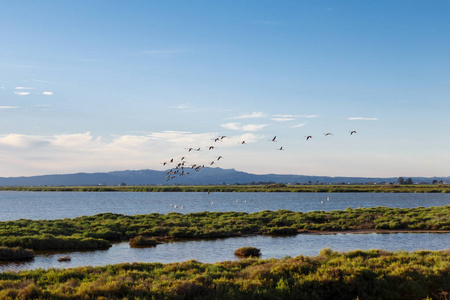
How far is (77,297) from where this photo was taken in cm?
1487

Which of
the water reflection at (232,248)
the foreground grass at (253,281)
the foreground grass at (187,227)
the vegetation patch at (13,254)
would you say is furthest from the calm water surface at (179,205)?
the foreground grass at (253,281)

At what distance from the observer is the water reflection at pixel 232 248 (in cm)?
2831

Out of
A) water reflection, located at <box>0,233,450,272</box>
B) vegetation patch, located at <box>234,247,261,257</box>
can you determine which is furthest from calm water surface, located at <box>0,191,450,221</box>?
vegetation patch, located at <box>234,247,261,257</box>

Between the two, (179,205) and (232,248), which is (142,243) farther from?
(179,205)

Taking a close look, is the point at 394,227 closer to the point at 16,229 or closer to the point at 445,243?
the point at 445,243

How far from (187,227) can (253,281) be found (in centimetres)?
2805

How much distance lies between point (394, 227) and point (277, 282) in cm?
3527

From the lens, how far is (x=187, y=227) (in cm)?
4422

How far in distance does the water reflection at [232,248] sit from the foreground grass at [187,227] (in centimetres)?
281

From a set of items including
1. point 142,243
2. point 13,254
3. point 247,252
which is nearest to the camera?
point 13,254

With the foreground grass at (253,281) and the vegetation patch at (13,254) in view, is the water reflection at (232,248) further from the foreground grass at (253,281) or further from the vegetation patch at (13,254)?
the foreground grass at (253,281)

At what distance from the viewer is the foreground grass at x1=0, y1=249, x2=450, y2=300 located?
1530cm

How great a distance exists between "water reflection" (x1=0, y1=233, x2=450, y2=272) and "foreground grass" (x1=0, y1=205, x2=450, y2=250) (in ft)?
9.21

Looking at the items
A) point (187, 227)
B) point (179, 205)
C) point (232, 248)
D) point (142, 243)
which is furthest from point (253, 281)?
point (179, 205)
